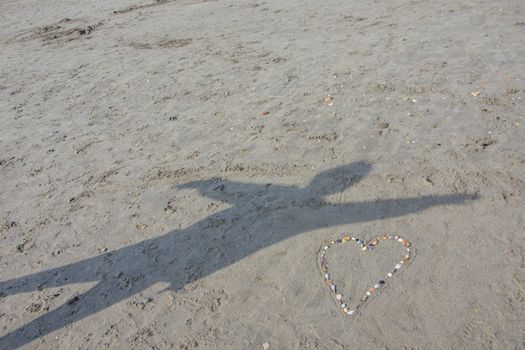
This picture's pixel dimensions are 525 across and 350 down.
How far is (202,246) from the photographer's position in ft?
13.1

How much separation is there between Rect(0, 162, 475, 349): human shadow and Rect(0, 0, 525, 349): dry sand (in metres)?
0.02

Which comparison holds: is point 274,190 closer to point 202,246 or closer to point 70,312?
point 202,246

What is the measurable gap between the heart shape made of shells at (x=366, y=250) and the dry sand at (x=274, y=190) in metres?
0.06

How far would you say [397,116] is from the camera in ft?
17.5

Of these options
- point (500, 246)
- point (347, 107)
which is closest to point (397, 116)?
point (347, 107)

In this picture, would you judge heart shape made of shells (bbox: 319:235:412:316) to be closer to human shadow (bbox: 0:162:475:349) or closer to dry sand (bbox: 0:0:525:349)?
dry sand (bbox: 0:0:525:349)

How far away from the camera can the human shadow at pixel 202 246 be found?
12.0 feet

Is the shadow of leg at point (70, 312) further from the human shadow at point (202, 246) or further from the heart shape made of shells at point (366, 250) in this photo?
the heart shape made of shells at point (366, 250)

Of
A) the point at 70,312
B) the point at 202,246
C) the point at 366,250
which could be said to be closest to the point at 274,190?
the point at 202,246

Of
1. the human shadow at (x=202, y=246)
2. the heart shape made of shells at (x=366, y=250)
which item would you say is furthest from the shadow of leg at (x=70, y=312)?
the heart shape made of shells at (x=366, y=250)

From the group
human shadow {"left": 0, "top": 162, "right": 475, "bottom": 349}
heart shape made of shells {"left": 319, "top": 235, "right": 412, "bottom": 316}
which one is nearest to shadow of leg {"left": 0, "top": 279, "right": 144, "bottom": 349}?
human shadow {"left": 0, "top": 162, "right": 475, "bottom": 349}

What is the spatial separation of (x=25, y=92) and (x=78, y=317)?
579cm

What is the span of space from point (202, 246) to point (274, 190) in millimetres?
950

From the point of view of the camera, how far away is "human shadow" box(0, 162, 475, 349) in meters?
3.67
